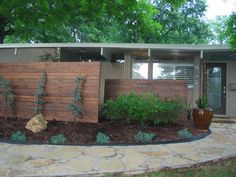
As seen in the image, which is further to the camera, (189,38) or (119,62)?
(189,38)

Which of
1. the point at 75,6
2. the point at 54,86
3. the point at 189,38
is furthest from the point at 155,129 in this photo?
the point at 189,38

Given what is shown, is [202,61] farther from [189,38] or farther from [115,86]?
[189,38]

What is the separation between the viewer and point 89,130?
6.89 meters

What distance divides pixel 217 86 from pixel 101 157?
8.08 meters

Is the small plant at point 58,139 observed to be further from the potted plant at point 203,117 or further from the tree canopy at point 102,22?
the tree canopy at point 102,22

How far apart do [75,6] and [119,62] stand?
3486mm

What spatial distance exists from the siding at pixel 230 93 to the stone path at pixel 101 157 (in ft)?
17.5

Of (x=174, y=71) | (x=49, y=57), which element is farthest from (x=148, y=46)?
(x=49, y=57)

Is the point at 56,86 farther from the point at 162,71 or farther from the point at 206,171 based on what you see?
the point at 162,71

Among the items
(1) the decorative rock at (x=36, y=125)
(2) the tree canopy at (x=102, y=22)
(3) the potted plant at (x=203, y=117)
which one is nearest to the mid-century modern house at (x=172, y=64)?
(2) the tree canopy at (x=102, y=22)

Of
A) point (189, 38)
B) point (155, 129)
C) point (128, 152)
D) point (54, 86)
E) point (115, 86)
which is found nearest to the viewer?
point (128, 152)

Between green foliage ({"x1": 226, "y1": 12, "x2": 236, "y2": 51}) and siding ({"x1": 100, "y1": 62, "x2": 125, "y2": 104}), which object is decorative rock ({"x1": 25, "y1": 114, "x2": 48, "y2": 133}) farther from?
siding ({"x1": 100, "y1": 62, "x2": 125, "y2": 104})

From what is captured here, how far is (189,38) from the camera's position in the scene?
71.9 ft

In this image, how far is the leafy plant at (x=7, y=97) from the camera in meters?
7.98
